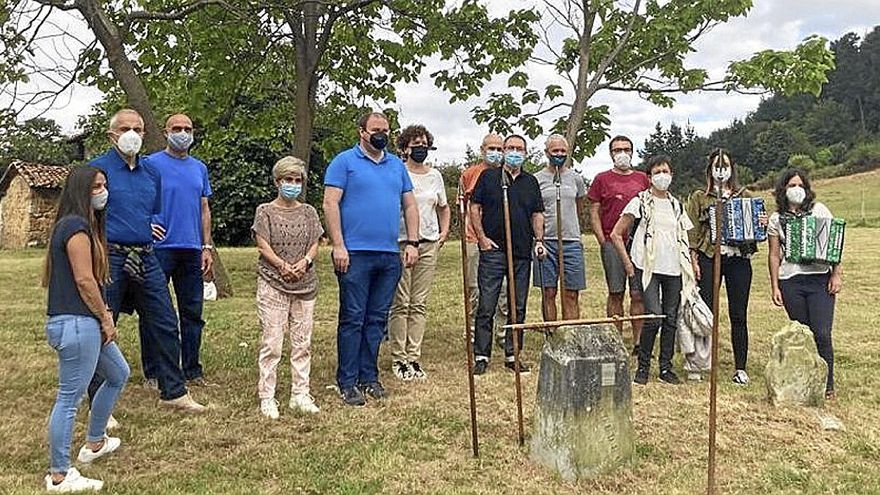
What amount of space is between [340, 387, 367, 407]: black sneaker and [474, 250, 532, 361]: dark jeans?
124 cm

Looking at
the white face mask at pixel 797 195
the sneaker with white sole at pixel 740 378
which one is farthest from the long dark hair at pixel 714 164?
the sneaker with white sole at pixel 740 378

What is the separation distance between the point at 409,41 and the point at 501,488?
30.9 feet

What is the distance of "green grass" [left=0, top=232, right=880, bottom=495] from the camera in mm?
4102

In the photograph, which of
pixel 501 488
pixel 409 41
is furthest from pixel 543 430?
pixel 409 41

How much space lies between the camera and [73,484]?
12.8ft

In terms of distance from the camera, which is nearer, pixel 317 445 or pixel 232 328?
pixel 317 445

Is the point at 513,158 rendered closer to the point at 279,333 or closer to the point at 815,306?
the point at 279,333

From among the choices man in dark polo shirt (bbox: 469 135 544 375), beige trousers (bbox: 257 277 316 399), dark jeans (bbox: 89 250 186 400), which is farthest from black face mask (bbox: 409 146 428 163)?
dark jeans (bbox: 89 250 186 400)

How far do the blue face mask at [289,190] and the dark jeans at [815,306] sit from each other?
11.7ft

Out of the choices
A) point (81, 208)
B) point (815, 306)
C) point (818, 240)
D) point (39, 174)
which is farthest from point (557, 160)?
point (39, 174)

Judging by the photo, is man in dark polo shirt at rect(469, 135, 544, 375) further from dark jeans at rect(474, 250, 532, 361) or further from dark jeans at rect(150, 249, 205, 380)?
dark jeans at rect(150, 249, 205, 380)

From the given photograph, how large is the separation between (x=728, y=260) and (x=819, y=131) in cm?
7138

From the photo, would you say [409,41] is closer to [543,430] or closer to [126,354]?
[126,354]

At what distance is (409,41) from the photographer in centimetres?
1236
